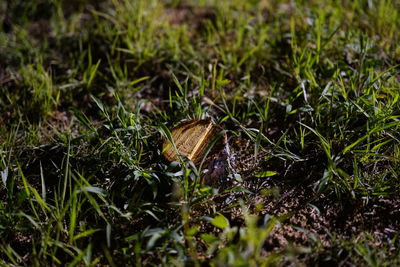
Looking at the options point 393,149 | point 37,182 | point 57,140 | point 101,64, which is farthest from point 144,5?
point 393,149

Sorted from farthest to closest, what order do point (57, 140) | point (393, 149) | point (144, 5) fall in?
point (144, 5) < point (57, 140) < point (393, 149)

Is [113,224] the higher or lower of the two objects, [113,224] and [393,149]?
the lower

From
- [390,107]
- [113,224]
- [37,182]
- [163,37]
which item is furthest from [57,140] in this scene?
[390,107]

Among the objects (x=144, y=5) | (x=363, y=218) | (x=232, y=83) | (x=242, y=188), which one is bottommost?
(x=363, y=218)

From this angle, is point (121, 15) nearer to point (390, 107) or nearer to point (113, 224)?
point (113, 224)

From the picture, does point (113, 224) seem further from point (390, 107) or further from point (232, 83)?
point (390, 107)

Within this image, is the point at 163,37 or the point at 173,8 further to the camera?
the point at 173,8

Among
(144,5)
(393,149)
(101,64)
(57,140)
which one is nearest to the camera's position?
(393,149)
